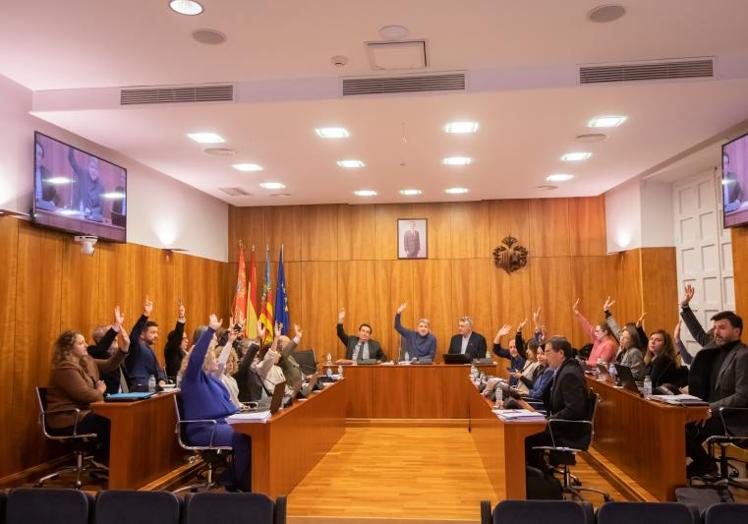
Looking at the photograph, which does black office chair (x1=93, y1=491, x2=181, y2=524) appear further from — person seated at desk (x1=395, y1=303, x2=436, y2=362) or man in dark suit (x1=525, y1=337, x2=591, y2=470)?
person seated at desk (x1=395, y1=303, x2=436, y2=362)

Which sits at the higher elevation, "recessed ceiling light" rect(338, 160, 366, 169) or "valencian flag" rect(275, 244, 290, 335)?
"recessed ceiling light" rect(338, 160, 366, 169)

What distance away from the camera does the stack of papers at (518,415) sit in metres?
4.60

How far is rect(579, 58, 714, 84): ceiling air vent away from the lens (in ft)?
17.1

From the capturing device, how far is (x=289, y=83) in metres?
5.70

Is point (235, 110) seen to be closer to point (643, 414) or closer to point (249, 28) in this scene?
point (249, 28)

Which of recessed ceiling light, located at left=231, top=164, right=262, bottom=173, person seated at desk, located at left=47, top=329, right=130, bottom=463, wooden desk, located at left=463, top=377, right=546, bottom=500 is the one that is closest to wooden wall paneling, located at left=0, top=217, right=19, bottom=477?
person seated at desk, located at left=47, top=329, right=130, bottom=463

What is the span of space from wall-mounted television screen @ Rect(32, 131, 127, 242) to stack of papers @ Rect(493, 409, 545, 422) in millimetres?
4688

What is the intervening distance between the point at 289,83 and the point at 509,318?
6784 mm

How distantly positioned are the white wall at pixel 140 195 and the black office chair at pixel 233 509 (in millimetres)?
4403

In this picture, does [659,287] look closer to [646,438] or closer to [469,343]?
[469,343]

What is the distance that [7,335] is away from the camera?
18.6ft

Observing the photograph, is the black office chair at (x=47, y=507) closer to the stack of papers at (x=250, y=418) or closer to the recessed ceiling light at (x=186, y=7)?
the stack of papers at (x=250, y=418)

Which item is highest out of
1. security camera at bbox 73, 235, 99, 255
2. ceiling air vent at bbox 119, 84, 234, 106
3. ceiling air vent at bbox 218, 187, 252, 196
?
ceiling air vent at bbox 119, 84, 234, 106

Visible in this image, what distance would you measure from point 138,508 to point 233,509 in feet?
1.38
